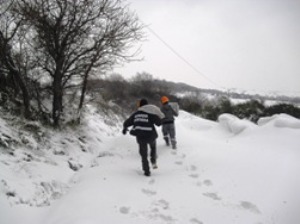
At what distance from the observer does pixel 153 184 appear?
4.64 meters

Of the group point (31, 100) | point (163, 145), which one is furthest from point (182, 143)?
point (31, 100)

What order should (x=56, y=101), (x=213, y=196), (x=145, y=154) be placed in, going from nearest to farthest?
(x=213, y=196)
(x=145, y=154)
(x=56, y=101)

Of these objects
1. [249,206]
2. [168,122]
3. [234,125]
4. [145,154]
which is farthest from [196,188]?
[234,125]

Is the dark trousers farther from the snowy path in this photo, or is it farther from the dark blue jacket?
the snowy path

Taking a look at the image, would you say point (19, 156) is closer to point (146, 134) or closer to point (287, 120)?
point (146, 134)

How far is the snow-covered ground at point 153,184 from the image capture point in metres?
3.42

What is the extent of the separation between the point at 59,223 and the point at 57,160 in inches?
103

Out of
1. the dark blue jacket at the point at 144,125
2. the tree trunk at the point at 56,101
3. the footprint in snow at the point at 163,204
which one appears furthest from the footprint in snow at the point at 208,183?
the tree trunk at the point at 56,101

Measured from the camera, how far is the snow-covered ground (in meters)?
3.42

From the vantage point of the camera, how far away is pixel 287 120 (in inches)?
303

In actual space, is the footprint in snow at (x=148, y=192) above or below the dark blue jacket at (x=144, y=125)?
below

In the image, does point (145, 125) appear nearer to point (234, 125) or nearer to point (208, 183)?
point (208, 183)

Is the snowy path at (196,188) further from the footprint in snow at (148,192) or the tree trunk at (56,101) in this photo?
the tree trunk at (56,101)

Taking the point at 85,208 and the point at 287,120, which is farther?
the point at 287,120
